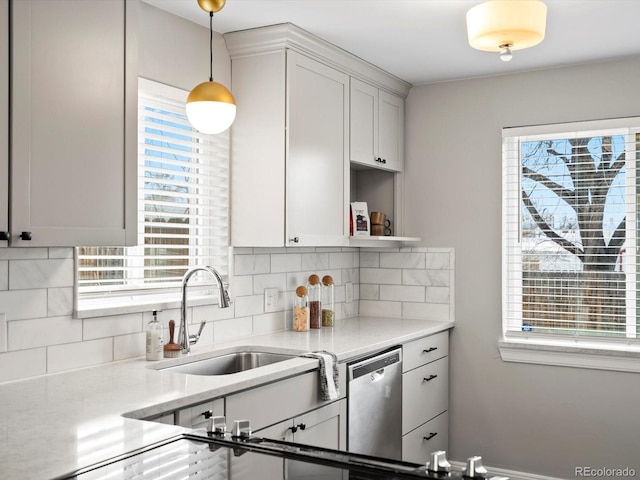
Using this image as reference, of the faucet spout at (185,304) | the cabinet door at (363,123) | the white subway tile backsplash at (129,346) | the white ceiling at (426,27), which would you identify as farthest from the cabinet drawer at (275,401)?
the white ceiling at (426,27)

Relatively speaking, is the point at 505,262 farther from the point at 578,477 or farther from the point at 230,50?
the point at 230,50

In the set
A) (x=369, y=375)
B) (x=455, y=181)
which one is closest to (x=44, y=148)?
(x=369, y=375)

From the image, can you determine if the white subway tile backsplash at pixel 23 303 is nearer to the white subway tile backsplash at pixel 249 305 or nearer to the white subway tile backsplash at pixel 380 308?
the white subway tile backsplash at pixel 249 305

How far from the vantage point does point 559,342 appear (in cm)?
396

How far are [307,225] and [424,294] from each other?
4.09ft

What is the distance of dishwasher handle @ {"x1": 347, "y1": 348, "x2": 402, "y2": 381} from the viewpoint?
3.10 m

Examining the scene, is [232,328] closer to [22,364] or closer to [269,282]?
[269,282]

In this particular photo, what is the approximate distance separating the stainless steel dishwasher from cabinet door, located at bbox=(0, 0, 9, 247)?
165 cm

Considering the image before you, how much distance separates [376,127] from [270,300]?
1222mm

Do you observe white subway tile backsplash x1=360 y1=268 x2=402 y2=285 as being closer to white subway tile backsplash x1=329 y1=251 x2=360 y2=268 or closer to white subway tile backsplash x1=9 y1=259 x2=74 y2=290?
white subway tile backsplash x1=329 y1=251 x2=360 y2=268

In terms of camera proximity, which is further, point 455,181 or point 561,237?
point 455,181

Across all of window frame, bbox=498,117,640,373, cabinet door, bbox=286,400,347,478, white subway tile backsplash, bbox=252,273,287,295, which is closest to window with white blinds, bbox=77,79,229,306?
white subway tile backsplash, bbox=252,273,287,295

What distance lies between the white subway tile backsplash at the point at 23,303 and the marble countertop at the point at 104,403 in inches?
9.1

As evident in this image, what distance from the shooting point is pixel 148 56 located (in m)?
2.92
